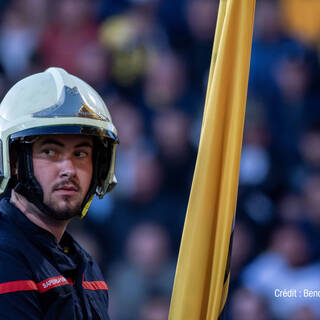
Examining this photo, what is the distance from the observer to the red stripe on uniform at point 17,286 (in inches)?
71.6

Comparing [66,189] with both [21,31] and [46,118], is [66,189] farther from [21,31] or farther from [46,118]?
[21,31]

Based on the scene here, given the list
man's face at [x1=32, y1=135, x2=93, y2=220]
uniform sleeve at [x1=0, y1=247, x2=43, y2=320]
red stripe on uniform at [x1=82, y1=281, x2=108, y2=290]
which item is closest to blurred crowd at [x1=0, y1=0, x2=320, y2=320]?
red stripe on uniform at [x1=82, y1=281, x2=108, y2=290]

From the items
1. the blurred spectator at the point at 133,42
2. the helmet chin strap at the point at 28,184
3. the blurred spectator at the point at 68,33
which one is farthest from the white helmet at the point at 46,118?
the blurred spectator at the point at 68,33

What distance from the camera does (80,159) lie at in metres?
2.19

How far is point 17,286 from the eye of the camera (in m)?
1.84

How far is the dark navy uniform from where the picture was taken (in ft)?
5.99

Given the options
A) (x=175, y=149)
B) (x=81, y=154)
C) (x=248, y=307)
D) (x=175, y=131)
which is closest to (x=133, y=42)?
(x=175, y=131)

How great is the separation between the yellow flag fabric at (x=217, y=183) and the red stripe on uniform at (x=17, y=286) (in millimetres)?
502

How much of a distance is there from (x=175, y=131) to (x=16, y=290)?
248 centimetres

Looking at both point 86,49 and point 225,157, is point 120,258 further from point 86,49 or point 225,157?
point 225,157

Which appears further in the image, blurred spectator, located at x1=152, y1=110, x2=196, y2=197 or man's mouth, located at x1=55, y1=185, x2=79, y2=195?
blurred spectator, located at x1=152, y1=110, x2=196, y2=197

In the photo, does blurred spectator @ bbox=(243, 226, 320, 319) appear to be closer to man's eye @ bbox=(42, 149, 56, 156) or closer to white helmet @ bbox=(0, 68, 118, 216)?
white helmet @ bbox=(0, 68, 118, 216)

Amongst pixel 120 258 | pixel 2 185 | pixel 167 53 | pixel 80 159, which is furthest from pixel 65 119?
pixel 167 53

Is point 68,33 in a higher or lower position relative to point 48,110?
higher
